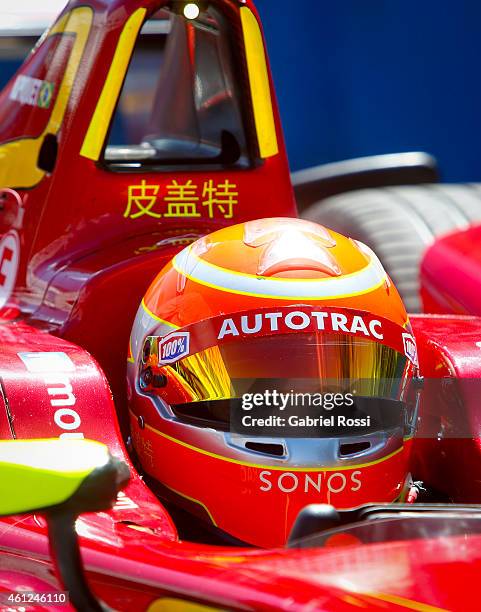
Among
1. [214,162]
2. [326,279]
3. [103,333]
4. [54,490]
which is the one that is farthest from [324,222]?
[54,490]

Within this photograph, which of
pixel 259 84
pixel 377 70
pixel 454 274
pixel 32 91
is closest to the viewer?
pixel 259 84

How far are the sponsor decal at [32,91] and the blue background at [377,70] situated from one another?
264 cm

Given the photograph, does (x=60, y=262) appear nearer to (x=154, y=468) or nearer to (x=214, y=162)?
(x=214, y=162)

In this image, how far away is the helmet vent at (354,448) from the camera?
2059 millimetres

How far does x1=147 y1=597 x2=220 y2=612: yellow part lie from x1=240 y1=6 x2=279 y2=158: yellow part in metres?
1.41

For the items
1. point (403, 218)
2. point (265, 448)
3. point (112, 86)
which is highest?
point (112, 86)

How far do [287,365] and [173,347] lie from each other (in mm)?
208

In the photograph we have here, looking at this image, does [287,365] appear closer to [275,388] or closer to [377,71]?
[275,388]

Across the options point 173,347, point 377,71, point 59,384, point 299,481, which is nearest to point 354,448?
point 299,481

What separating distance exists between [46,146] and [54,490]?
4.88 ft

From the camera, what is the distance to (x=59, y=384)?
221 cm

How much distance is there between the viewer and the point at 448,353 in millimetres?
2436

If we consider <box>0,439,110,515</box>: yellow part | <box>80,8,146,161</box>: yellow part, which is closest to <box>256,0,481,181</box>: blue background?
<box>80,8,146,161</box>: yellow part

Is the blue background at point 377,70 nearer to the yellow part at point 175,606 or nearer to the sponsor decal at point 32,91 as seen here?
the sponsor decal at point 32,91
